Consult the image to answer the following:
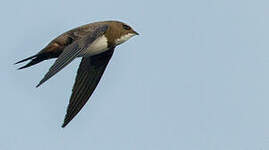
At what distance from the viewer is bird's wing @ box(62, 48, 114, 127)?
12.3 m

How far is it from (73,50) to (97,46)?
101cm

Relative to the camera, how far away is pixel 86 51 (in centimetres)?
1134

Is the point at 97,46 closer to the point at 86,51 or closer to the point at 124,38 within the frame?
the point at 86,51

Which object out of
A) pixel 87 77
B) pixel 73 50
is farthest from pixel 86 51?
pixel 87 77

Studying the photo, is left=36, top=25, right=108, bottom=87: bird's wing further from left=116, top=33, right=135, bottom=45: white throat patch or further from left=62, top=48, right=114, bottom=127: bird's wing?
left=62, top=48, right=114, bottom=127: bird's wing

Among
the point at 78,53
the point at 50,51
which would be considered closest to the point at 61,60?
the point at 78,53

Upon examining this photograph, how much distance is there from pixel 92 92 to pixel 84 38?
1685 millimetres

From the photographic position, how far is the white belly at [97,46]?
1147cm

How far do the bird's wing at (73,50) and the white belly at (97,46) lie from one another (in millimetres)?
176

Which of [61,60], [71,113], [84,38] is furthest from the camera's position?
[71,113]

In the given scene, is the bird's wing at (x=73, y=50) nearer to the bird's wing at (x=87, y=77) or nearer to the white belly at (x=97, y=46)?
the white belly at (x=97, y=46)

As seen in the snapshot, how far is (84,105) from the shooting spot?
12266 mm

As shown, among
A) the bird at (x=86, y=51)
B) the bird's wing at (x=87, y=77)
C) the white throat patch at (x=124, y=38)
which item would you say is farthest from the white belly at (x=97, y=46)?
the bird's wing at (x=87, y=77)

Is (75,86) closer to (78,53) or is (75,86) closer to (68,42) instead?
(68,42)
